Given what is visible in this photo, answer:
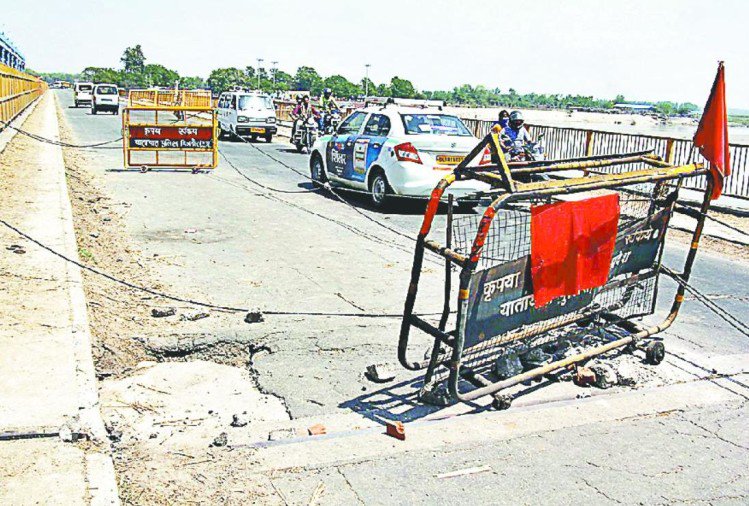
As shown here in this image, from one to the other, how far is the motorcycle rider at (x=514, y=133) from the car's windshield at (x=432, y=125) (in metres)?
1.05

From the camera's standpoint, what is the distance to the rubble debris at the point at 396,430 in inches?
187

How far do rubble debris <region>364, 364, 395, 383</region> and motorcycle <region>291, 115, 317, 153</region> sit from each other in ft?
65.7

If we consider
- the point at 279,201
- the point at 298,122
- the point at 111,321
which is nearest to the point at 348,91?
the point at 298,122

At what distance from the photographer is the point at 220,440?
4.65m

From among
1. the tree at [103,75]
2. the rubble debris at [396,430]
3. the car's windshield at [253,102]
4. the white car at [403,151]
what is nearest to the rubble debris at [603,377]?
the rubble debris at [396,430]

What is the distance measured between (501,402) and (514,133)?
10110 millimetres

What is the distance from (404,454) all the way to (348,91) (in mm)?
119626

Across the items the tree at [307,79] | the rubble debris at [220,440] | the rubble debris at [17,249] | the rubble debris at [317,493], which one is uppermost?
the tree at [307,79]

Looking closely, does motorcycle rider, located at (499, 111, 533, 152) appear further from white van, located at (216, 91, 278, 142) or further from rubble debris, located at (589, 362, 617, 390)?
white van, located at (216, 91, 278, 142)

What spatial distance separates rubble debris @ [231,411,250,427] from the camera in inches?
195

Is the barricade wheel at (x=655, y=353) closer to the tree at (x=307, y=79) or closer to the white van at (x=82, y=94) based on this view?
the white van at (x=82, y=94)

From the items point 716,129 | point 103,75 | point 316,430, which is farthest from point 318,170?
point 103,75

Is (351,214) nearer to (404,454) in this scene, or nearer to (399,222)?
(399,222)

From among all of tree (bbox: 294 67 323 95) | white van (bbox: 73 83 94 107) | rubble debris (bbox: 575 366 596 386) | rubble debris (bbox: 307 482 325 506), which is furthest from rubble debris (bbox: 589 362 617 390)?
tree (bbox: 294 67 323 95)
